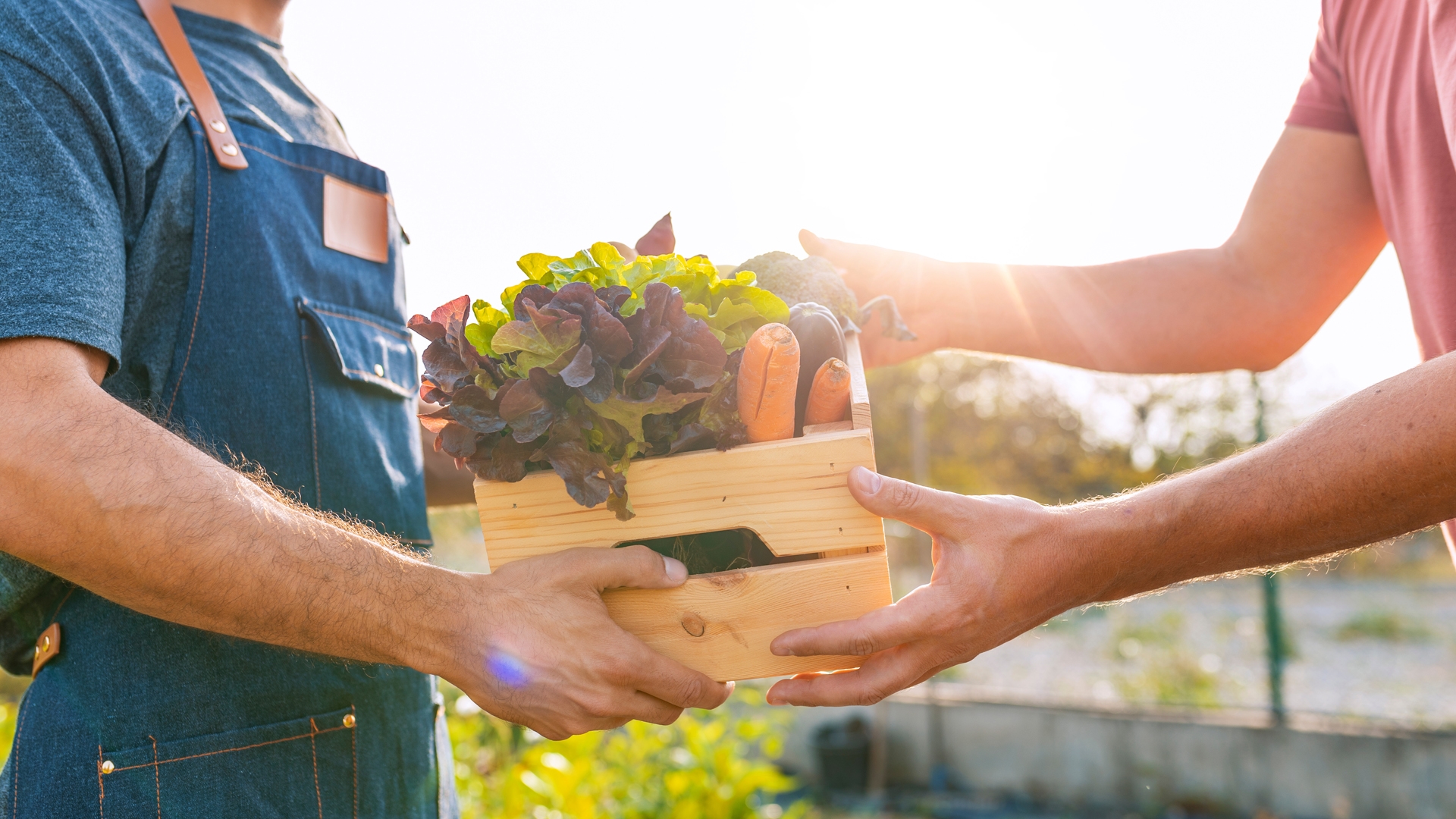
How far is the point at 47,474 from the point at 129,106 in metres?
0.63

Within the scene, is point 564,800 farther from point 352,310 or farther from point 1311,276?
point 1311,276

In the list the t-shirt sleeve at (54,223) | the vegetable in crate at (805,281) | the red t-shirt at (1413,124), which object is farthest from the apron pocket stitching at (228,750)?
the red t-shirt at (1413,124)

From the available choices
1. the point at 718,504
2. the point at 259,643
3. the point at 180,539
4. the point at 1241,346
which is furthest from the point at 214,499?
the point at 1241,346

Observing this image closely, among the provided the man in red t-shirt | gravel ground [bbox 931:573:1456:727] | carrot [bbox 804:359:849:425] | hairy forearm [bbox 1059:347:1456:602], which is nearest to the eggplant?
carrot [bbox 804:359:849:425]

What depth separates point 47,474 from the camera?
110 centimetres

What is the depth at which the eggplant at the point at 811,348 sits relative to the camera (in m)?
1.51

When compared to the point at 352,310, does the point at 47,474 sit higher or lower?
lower

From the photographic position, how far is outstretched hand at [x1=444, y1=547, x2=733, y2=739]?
133 cm

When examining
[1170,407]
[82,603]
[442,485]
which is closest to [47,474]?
[82,603]

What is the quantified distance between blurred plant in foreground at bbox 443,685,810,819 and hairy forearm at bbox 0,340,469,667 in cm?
191

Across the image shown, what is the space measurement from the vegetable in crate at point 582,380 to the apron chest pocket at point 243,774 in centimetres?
57

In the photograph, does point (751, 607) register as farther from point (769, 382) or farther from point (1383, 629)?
point (1383, 629)

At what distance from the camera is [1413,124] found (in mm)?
1771

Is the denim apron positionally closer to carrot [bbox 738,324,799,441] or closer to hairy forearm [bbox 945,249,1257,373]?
carrot [bbox 738,324,799,441]
